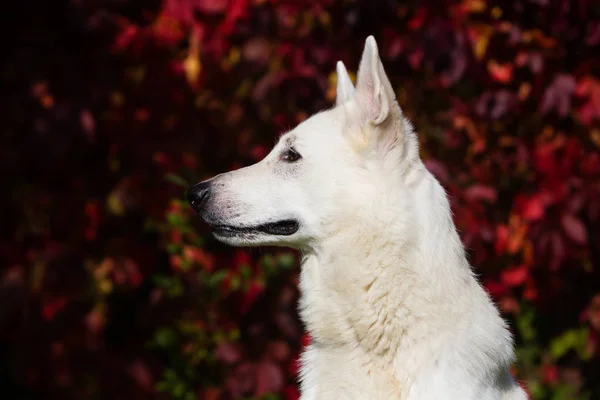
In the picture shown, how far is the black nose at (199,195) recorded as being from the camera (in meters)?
3.17

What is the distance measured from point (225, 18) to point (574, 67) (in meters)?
2.03

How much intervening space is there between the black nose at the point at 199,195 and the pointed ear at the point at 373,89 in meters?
0.67

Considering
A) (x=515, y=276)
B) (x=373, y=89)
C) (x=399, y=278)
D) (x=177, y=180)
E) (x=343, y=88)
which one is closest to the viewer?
(x=399, y=278)

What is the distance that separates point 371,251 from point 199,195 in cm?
72

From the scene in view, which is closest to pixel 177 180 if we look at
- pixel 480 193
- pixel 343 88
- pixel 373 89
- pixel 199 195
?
pixel 199 195

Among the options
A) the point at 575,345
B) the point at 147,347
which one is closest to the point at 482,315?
the point at 147,347

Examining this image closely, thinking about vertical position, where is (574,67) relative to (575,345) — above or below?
above

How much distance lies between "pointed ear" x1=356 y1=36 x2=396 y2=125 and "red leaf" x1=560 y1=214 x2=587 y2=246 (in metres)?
2.03

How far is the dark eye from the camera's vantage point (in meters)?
3.23

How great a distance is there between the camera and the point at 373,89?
3.02m

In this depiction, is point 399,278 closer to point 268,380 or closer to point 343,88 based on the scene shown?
point 343,88

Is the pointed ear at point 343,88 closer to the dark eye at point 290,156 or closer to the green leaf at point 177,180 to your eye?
the dark eye at point 290,156

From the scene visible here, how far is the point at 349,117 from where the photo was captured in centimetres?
313

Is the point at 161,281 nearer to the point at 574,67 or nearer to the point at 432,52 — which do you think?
the point at 432,52
